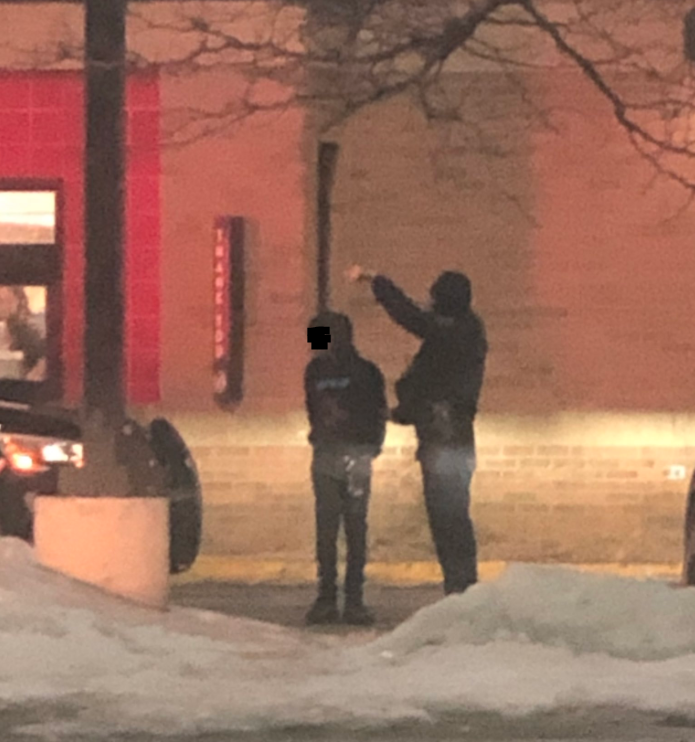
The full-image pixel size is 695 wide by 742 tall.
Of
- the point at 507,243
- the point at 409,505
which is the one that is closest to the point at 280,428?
the point at 409,505

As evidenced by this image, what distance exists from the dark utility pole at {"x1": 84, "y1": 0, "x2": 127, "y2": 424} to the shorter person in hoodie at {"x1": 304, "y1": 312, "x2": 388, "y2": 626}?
58.4 inches


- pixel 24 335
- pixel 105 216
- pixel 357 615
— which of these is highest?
pixel 105 216

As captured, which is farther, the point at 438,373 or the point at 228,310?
the point at 228,310

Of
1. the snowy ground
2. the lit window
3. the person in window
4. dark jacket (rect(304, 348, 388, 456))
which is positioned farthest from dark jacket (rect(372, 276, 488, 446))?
the person in window

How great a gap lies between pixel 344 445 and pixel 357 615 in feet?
3.49

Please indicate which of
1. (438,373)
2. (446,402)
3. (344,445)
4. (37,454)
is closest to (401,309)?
(438,373)

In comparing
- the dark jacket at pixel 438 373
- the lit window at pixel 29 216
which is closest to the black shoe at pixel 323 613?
the dark jacket at pixel 438 373

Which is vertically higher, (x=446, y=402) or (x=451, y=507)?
(x=446, y=402)

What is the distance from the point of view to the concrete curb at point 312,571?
13.2 m

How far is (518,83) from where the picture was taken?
14102 millimetres

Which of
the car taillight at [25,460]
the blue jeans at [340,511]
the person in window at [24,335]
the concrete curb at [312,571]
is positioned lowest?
the concrete curb at [312,571]

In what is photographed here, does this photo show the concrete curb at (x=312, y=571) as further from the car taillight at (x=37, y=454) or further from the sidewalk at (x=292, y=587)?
the car taillight at (x=37, y=454)

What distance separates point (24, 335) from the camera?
48.1 ft

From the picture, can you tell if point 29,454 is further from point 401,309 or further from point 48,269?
point 48,269
